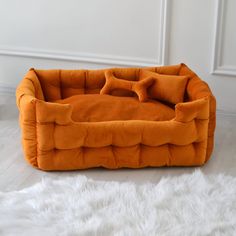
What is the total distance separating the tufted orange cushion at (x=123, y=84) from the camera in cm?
324

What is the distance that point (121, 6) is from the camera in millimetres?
3727

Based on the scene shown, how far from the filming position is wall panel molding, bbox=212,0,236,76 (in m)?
3.46

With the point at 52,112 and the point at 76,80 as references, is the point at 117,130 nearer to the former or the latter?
the point at 52,112

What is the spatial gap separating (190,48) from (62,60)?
1.00 metres

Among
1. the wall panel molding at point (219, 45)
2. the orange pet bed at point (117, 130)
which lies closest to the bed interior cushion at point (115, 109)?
the orange pet bed at point (117, 130)

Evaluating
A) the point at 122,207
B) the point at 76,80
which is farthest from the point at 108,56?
the point at 122,207

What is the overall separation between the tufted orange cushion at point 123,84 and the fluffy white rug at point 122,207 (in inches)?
27.5

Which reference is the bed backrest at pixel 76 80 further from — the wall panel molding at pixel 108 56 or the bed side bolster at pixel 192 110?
the bed side bolster at pixel 192 110

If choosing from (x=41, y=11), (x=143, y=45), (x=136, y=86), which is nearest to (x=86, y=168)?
(x=136, y=86)

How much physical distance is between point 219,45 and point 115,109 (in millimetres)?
964

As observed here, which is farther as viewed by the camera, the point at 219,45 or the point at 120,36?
the point at 120,36

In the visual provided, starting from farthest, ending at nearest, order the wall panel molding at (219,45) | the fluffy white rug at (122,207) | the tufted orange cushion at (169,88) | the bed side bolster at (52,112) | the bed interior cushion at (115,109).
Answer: the wall panel molding at (219,45), the tufted orange cushion at (169,88), the bed interior cushion at (115,109), the bed side bolster at (52,112), the fluffy white rug at (122,207)

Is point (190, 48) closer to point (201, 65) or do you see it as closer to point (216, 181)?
point (201, 65)

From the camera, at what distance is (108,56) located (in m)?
3.88
